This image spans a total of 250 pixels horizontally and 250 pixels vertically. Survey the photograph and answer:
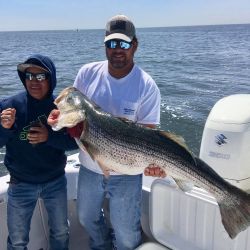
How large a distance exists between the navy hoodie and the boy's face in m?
0.06

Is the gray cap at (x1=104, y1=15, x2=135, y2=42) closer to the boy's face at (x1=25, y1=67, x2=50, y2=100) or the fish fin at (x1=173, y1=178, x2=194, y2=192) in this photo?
the boy's face at (x1=25, y1=67, x2=50, y2=100)

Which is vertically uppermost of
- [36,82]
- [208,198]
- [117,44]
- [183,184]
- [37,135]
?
[117,44]

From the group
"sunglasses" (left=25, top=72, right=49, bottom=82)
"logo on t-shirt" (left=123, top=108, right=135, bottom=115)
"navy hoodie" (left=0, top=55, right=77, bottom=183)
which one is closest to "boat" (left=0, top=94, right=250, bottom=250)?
"navy hoodie" (left=0, top=55, right=77, bottom=183)

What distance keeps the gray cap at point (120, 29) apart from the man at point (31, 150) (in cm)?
60

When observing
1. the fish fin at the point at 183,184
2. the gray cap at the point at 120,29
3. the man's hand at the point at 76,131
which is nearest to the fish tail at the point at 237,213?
the fish fin at the point at 183,184

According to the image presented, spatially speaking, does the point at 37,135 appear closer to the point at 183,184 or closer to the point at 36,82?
the point at 36,82

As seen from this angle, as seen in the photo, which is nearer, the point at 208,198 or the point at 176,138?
the point at 176,138

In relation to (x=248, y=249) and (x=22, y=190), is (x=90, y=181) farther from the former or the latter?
(x=248, y=249)

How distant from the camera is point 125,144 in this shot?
316cm

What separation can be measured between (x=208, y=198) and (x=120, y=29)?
1.63 m

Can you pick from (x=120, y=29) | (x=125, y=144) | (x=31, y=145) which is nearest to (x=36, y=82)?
(x=31, y=145)

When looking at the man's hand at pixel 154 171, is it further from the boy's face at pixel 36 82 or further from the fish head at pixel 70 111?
the boy's face at pixel 36 82

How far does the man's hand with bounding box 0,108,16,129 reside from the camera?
10.5ft

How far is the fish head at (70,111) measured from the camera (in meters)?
3.14
